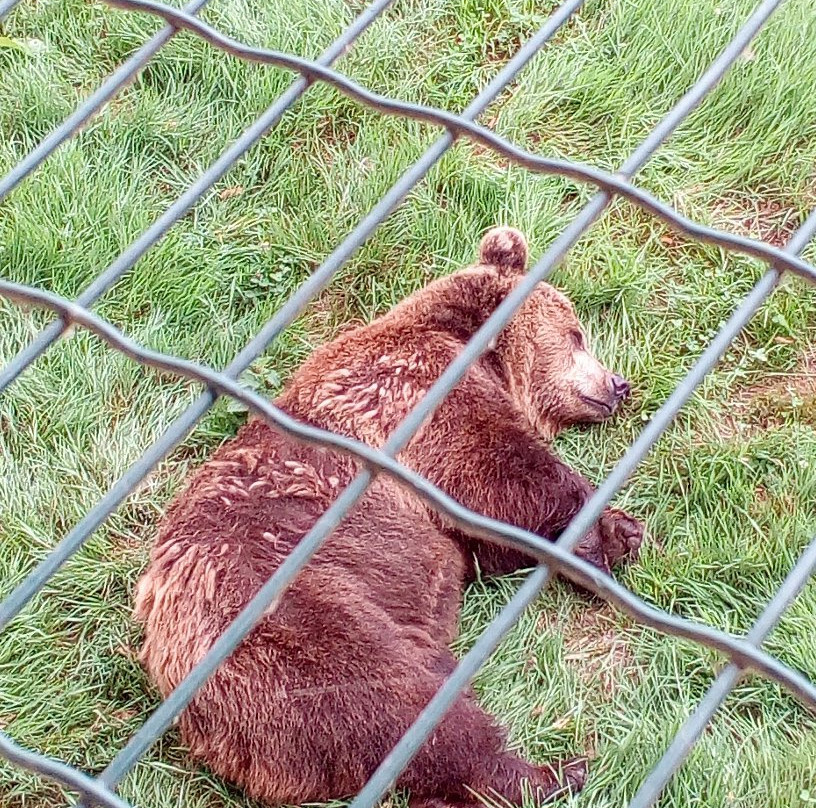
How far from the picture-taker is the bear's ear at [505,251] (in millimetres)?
3068

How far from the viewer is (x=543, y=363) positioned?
10.2 feet

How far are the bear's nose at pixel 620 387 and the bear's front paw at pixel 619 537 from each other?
1.22 ft

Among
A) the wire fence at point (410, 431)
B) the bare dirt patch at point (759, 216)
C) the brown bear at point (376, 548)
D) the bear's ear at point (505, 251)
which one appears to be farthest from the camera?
the bare dirt patch at point (759, 216)

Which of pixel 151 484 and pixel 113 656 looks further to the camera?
pixel 151 484

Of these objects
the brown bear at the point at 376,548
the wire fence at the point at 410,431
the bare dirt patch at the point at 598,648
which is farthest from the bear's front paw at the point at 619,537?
the wire fence at the point at 410,431

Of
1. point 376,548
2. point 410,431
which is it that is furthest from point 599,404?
point 410,431

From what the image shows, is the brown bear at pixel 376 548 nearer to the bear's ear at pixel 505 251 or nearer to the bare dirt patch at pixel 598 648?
the bear's ear at pixel 505 251

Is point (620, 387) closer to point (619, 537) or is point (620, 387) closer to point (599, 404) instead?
point (599, 404)

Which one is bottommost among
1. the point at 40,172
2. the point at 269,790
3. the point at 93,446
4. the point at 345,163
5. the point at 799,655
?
the point at 799,655

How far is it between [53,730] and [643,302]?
1.97 m

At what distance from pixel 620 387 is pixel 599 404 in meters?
0.08

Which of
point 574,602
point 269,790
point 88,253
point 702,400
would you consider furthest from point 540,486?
point 88,253

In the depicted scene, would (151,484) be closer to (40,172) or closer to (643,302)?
(40,172)

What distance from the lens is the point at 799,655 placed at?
2.63 meters
